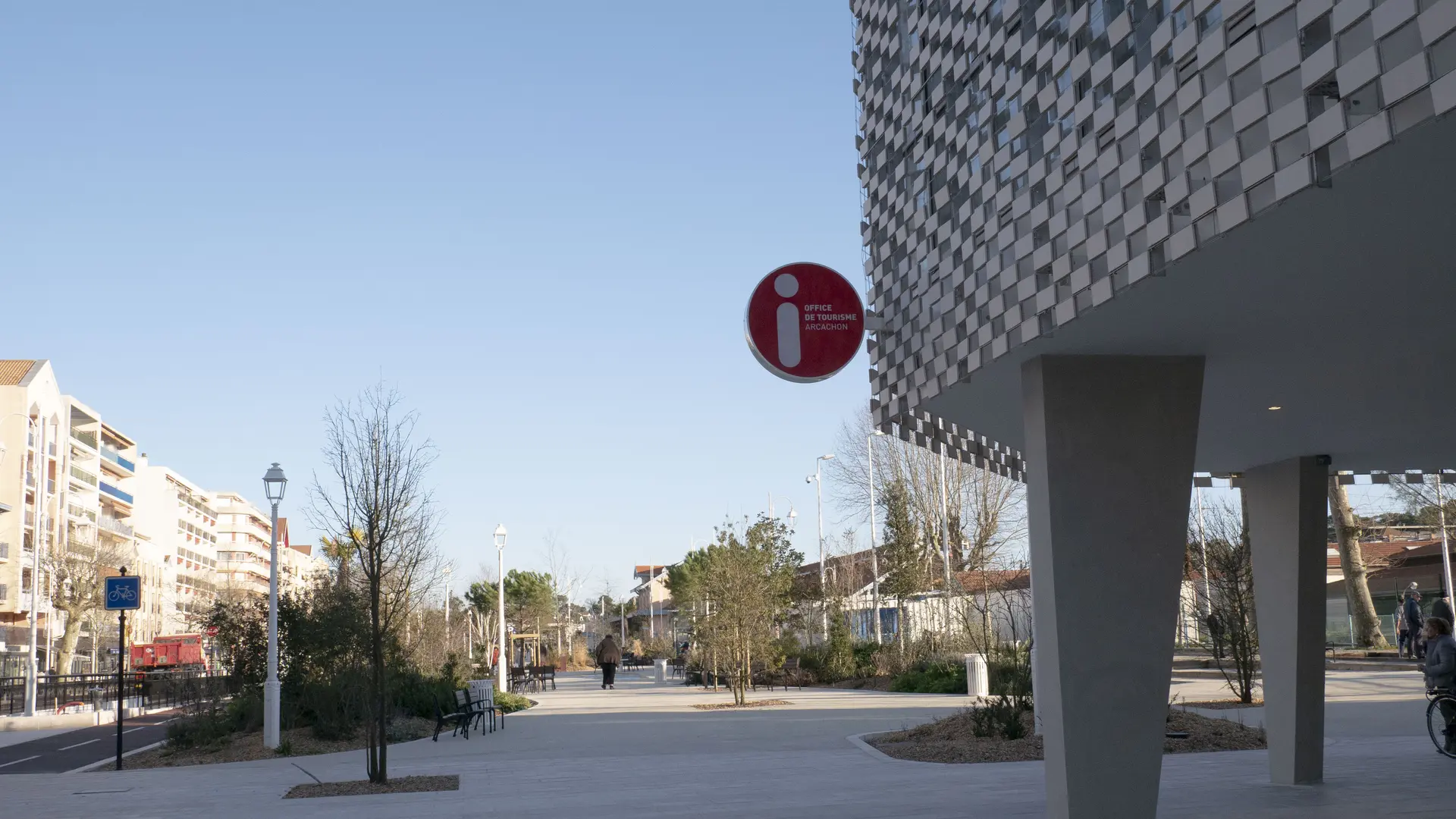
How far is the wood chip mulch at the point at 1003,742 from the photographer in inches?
566

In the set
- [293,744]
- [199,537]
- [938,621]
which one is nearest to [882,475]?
[938,621]

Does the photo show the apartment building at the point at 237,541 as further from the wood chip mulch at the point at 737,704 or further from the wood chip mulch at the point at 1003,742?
the wood chip mulch at the point at 1003,742

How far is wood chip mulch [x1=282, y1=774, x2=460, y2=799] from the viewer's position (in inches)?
519

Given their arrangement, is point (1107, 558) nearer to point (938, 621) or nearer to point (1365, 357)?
point (1365, 357)

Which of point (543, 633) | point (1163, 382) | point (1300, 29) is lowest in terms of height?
point (543, 633)

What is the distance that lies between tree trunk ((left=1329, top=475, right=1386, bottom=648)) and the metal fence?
109 feet

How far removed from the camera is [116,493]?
106875 mm

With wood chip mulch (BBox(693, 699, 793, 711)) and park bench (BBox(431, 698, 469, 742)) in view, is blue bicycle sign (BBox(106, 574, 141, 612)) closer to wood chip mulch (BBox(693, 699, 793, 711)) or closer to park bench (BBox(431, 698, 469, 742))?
park bench (BBox(431, 698, 469, 742))

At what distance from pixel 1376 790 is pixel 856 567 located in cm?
4538

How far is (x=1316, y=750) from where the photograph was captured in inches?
447

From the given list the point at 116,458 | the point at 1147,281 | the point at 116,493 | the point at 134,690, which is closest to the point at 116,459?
the point at 116,458

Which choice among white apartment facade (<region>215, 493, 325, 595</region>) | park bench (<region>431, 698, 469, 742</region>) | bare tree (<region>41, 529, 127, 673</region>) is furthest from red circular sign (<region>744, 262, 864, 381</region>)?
white apartment facade (<region>215, 493, 325, 595</region>)

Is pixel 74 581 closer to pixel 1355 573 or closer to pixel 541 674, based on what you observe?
pixel 541 674

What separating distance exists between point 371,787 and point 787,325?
7.73 metres
